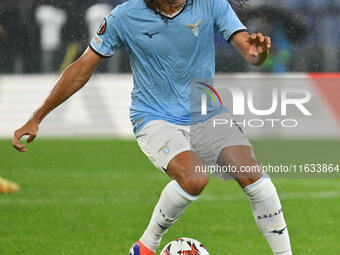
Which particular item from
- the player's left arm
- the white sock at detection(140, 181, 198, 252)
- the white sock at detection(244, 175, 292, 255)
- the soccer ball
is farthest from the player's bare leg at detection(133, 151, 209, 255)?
the player's left arm

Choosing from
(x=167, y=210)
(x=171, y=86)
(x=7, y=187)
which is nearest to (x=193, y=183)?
(x=167, y=210)

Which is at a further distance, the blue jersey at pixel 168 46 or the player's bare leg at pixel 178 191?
the blue jersey at pixel 168 46

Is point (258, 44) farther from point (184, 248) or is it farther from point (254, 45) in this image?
point (184, 248)

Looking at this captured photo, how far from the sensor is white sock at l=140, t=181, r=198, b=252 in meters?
4.29

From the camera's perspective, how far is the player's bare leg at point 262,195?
4.27 metres

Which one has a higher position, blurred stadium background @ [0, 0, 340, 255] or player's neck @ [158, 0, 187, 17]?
player's neck @ [158, 0, 187, 17]

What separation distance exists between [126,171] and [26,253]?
16.5ft

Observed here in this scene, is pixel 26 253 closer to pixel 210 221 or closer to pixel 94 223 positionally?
pixel 94 223

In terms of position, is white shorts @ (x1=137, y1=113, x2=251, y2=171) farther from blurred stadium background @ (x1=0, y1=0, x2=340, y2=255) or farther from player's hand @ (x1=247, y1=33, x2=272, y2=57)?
blurred stadium background @ (x1=0, y1=0, x2=340, y2=255)

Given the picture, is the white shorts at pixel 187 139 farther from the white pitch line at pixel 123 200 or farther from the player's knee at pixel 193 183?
the white pitch line at pixel 123 200

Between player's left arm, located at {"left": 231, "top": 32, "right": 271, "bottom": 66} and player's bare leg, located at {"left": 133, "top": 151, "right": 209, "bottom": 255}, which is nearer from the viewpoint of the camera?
player's left arm, located at {"left": 231, "top": 32, "right": 271, "bottom": 66}

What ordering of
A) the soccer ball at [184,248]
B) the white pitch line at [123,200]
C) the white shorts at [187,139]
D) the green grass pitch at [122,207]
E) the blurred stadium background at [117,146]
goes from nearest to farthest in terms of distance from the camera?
1. the white shorts at [187,139]
2. the soccer ball at [184,248]
3. the green grass pitch at [122,207]
4. the blurred stadium background at [117,146]
5. the white pitch line at [123,200]

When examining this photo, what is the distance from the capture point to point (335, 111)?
1321 centimetres

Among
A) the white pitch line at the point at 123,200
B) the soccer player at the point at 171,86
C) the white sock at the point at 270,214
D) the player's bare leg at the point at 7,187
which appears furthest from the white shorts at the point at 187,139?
the player's bare leg at the point at 7,187
